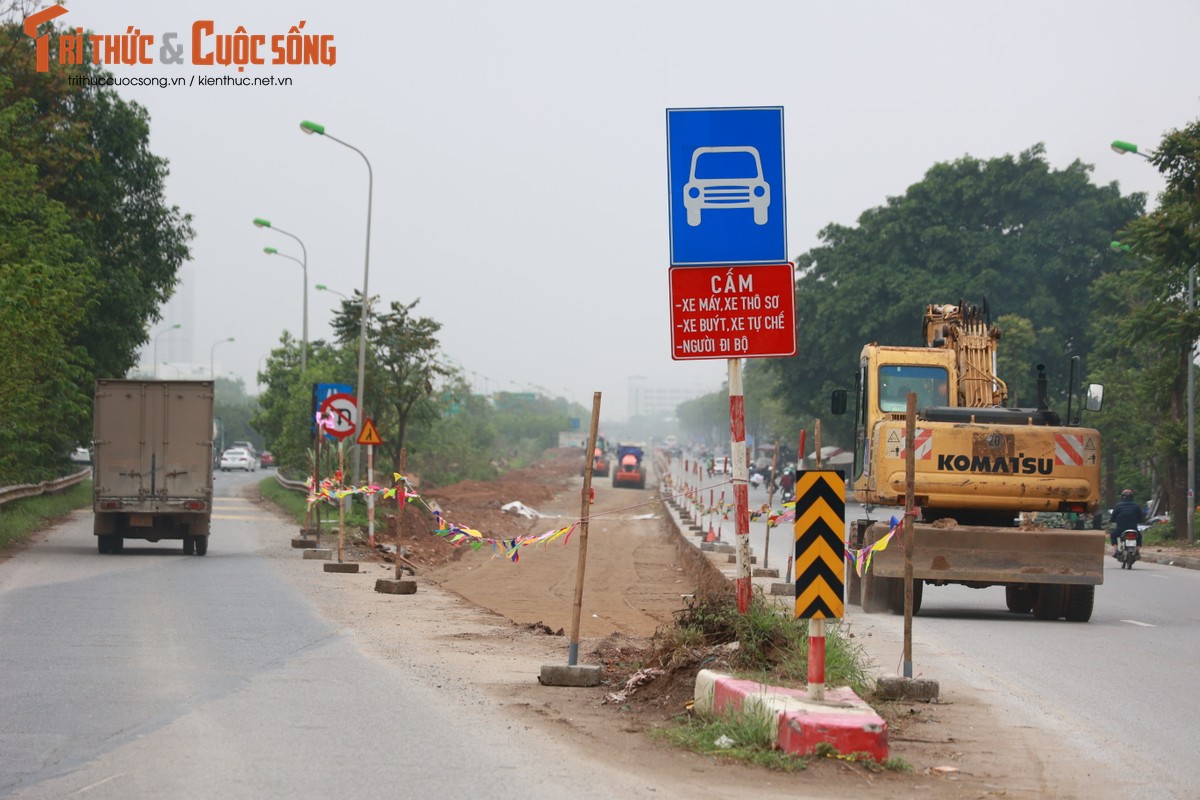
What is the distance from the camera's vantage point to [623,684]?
10492mm

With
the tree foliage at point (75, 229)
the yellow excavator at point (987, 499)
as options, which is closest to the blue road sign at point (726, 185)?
the yellow excavator at point (987, 499)

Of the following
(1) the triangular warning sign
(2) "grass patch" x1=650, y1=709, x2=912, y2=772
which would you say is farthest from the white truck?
(2) "grass patch" x1=650, y1=709, x2=912, y2=772

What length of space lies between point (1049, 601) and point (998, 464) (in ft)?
5.85

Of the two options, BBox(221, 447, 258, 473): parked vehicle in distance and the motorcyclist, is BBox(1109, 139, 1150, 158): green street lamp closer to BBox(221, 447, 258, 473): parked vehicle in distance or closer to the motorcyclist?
the motorcyclist

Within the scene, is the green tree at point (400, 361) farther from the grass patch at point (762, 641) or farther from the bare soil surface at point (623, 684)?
the grass patch at point (762, 641)

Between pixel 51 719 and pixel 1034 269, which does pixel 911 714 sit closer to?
pixel 51 719

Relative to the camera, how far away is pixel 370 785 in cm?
706

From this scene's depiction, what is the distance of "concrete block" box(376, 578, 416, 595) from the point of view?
19.0 metres

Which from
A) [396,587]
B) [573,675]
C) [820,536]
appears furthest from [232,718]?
[396,587]

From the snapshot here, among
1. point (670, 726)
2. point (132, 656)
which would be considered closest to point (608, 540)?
point (132, 656)

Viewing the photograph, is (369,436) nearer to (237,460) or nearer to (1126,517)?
(1126,517)

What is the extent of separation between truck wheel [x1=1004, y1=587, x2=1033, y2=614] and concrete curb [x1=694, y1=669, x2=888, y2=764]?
1121cm

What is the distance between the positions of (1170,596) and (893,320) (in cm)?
3936

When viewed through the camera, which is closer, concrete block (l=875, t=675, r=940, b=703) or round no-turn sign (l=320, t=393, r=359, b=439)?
concrete block (l=875, t=675, r=940, b=703)
